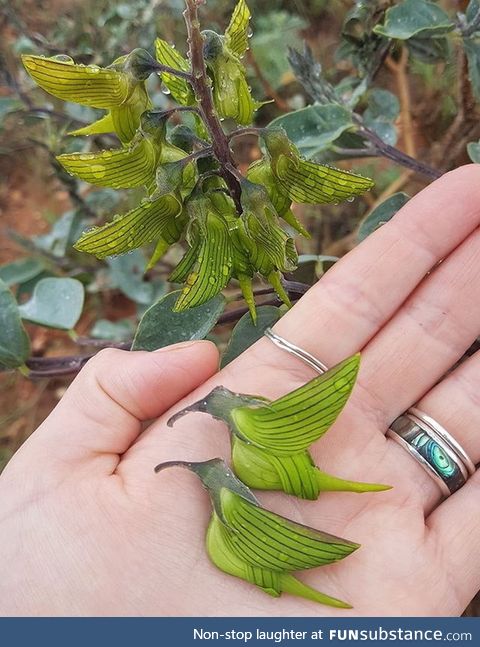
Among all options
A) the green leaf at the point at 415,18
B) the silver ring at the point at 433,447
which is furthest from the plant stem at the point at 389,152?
the silver ring at the point at 433,447

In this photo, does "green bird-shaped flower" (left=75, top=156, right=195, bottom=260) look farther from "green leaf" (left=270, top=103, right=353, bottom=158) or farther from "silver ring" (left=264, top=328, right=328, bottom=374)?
"green leaf" (left=270, top=103, right=353, bottom=158)

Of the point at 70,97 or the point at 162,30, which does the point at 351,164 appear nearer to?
the point at 162,30

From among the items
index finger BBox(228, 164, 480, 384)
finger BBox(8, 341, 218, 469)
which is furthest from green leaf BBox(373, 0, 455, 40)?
finger BBox(8, 341, 218, 469)

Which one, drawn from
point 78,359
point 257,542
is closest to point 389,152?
point 78,359

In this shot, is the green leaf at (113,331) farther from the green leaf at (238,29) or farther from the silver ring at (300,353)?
the green leaf at (238,29)

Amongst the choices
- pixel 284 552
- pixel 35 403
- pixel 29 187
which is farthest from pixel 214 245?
pixel 29 187
